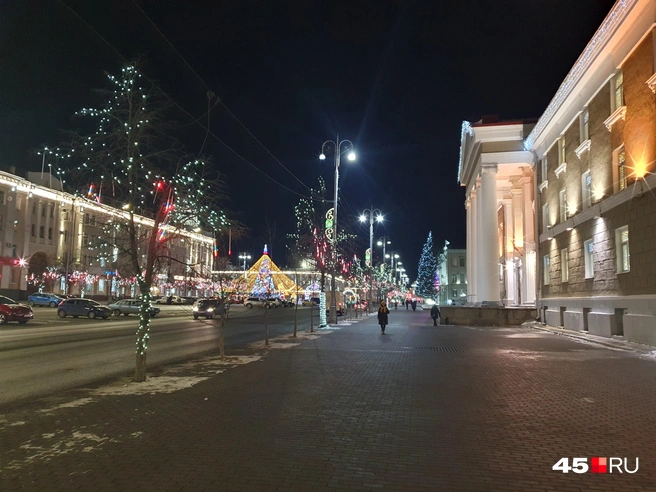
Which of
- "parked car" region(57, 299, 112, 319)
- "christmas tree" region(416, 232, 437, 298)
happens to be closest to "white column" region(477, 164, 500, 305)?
"parked car" region(57, 299, 112, 319)

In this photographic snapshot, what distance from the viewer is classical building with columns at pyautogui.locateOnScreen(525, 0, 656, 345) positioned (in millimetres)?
18750

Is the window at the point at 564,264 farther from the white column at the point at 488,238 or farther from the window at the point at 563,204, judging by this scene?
the white column at the point at 488,238

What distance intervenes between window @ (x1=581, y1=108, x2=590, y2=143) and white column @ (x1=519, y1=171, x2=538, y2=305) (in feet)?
40.0

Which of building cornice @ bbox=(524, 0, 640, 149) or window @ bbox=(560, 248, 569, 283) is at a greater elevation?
building cornice @ bbox=(524, 0, 640, 149)

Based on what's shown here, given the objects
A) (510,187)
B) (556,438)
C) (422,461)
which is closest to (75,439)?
(422,461)

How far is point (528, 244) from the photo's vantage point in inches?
1561

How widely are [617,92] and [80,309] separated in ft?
116

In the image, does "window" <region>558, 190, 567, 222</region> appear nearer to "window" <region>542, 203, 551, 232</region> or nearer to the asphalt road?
"window" <region>542, 203, 551, 232</region>

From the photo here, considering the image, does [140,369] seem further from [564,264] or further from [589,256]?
[564,264]

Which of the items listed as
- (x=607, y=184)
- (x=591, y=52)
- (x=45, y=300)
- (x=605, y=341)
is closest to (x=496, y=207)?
(x=607, y=184)

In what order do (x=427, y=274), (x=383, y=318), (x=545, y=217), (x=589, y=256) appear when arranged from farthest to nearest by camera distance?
(x=427, y=274) → (x=545, y=217) → (x=383, y=318) → (x=589, y=256)

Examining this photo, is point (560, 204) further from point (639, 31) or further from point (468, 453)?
point (468, 453)

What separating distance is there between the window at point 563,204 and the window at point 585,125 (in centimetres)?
389

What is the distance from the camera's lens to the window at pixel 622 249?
20766 millimetres
